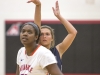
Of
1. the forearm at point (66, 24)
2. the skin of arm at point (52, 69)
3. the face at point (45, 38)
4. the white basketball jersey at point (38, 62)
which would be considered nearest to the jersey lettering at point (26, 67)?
the white basketball jersey at point (38, 62)

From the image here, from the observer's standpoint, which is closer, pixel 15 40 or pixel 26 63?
pixel 26 63

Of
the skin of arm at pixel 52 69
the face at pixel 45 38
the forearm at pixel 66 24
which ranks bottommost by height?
the skin of arm at pixel 52 69

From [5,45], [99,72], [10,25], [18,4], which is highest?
[18,4]

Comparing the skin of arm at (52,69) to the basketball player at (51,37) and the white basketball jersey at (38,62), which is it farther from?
the basketball player at (51,37)

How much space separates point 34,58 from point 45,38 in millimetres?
690

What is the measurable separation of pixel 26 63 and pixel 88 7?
436 cm

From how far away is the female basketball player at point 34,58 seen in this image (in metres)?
2.38

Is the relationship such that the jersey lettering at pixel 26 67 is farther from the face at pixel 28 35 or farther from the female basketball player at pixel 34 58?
the face at pixel 28 35

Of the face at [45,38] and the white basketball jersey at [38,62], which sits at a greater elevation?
the face at [45,38]

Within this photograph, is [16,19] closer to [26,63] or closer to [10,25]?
[10,25]

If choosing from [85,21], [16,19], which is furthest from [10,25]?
[85,21]

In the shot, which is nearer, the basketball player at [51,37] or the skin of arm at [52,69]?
the skin of arm at [52,69]

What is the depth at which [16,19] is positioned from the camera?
6629 millimetres

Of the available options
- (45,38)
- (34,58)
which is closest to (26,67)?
(34,58)
